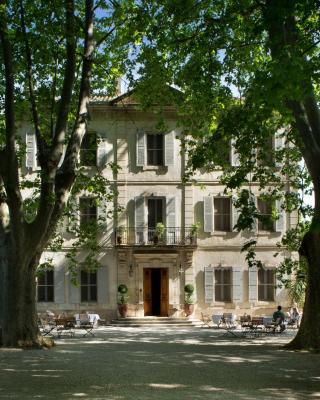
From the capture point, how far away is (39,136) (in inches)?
634

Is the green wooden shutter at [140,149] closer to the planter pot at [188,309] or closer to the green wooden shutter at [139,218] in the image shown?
the green wooden shutter at [139,218]

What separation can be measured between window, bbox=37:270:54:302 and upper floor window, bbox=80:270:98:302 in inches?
50.2

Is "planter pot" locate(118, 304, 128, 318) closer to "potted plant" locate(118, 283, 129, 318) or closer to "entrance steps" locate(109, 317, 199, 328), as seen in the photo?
"potted plant" locate(118, 283, 129, 318)

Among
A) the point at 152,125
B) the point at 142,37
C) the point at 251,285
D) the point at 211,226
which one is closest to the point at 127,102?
the point at 152,125

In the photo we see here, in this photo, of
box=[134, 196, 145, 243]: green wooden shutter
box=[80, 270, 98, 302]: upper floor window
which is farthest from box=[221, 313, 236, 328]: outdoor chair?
box=[80, 270, 98, 302]: upper floor window

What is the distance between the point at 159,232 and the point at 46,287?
5.37 metres

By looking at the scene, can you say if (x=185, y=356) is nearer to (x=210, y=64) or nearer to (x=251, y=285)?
(x=210, y=64)

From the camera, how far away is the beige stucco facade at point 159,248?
2859 cm

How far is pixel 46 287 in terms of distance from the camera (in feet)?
94.3

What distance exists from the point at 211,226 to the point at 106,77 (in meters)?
11.2

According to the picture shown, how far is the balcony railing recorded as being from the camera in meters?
28.6

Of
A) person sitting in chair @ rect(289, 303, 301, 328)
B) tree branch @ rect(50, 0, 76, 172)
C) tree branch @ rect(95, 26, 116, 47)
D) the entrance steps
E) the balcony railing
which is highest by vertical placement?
tree branch @ rect(95, 26, 116, 47)

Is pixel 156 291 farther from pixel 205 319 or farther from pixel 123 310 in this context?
pixel 205 319

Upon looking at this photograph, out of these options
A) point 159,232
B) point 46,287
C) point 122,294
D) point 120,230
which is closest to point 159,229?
point 159,232
